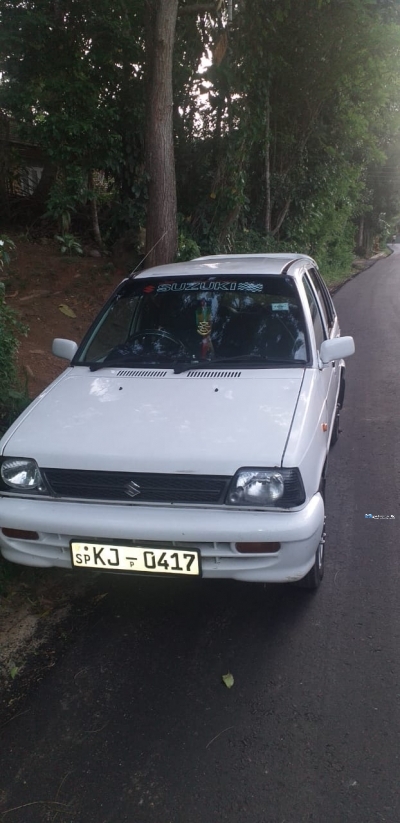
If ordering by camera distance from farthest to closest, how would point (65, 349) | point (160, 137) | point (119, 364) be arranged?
point (160, 137), point (65, 349), point (119, 364)

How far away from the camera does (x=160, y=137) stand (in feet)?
28.3

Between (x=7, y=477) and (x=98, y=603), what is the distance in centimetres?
90

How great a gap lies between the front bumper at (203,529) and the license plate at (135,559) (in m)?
0.04

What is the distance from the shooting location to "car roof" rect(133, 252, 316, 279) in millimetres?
4586

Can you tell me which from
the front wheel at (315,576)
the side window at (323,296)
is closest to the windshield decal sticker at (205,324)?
the side window at (323,296)

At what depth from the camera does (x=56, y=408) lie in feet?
12.1

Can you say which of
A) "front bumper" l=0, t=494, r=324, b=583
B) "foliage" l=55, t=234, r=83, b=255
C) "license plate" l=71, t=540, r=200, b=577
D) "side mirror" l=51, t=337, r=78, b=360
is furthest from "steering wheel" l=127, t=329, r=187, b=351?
"foliage" l=55, t=234, r=83, b=255

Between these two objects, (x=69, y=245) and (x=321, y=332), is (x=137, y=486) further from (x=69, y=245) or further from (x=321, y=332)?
(x=69, y=245)

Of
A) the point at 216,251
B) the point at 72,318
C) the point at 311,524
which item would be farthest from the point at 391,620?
the point at 216,251

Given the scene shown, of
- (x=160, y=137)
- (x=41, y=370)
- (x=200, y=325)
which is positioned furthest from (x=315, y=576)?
(x=160, y=137)

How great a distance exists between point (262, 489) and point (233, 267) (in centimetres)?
217

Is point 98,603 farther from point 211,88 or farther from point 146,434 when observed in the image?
point 211,88

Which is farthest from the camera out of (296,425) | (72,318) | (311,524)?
(72,318)

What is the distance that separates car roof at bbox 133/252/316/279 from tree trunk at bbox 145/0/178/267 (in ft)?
9.59
